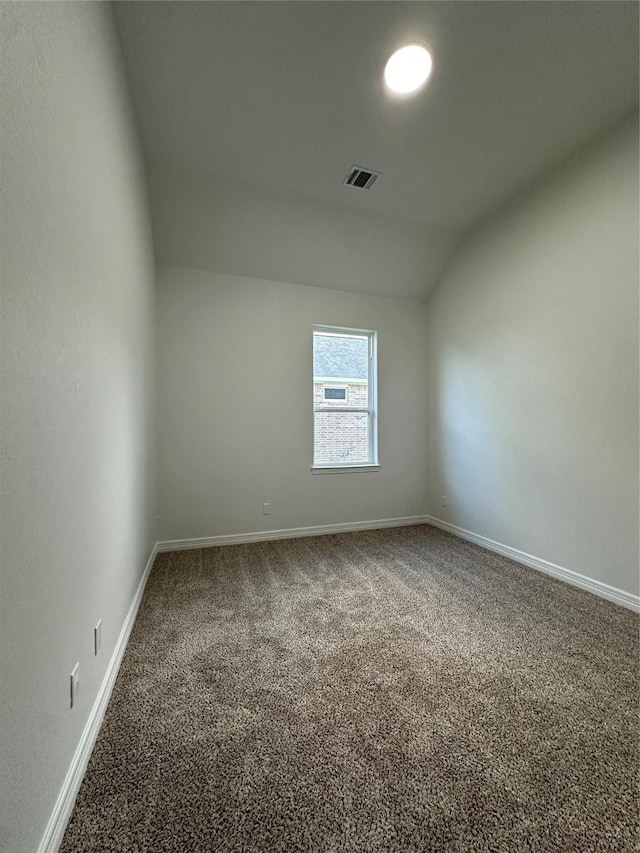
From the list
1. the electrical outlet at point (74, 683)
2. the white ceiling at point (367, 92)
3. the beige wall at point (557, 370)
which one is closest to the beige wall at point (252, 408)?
the beige wall at point (557, 370)

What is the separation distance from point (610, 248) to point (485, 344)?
45.6 inches

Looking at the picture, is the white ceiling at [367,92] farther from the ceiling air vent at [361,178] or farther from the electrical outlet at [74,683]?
the electrical outlet at [74,683]

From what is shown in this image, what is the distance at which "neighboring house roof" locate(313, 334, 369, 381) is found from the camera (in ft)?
12.7

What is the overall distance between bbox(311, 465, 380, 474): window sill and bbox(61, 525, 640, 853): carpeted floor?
4.88ft

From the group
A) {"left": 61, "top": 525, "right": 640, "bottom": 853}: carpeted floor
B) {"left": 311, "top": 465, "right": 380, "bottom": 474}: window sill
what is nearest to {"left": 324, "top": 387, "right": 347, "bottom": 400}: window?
{"left": 311, "top": 465, "right": 380, "bottom": 474}: window sill

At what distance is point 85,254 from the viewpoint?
121cm

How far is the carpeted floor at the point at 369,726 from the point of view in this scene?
0.98 meters

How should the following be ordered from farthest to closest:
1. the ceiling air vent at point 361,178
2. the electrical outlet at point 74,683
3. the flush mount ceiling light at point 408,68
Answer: the ceiling air vent at point 361,178 < the flush mount ceiling light at point 408,68 < the electrical outlet at point 74,683

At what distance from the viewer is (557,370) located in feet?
8.80

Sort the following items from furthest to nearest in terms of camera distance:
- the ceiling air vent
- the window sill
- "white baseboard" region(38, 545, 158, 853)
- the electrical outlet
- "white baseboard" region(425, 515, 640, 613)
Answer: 1. the window sill
2. the ceiling air vent
3. "white baseboard" region(425, 515, 640, 613)
4. the electrical outlet
5. "white baseboard" region(38, 545, 158, 853)

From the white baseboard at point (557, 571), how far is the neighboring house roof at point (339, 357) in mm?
2069

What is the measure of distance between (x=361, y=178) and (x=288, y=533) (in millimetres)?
3287

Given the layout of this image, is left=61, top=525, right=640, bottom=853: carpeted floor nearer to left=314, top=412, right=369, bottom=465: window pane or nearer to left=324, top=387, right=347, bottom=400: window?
left=314, top=412, right=369, bottom=465: window pane

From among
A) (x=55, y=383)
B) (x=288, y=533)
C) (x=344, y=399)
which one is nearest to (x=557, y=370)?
(x=344, y=399)
